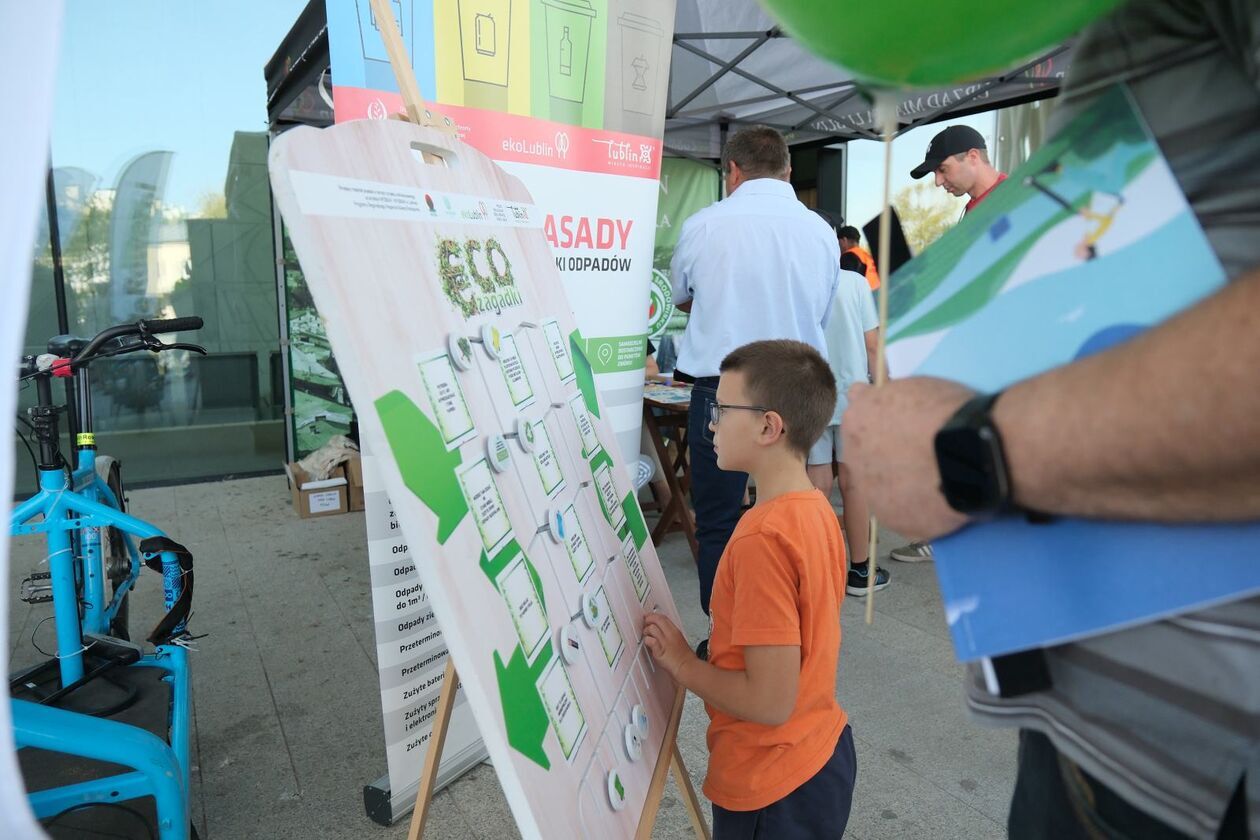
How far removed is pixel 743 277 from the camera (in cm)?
319

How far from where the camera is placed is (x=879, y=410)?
0.71 metres

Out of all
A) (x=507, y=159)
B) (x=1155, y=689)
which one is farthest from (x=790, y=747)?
(x=507, y=159)

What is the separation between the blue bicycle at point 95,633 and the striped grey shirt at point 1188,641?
1792mm

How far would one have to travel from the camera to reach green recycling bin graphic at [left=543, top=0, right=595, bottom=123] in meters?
2.47

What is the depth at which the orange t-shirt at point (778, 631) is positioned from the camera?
4.22 feet

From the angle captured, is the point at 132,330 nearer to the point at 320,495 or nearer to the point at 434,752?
the point at 434,752

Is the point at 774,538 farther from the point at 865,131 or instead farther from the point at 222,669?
the point at 865,131

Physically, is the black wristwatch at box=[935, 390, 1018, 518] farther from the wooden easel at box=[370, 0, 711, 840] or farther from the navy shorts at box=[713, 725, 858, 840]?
the navy shorts at box=[713, 725, 858, 840]

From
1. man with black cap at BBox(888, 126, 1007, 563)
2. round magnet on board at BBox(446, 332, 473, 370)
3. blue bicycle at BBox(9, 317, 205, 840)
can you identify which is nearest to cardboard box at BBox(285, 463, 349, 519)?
blue bicycle at BBox(9, 317, 205, 840)

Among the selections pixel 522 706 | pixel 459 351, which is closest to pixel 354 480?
pixel 459 351

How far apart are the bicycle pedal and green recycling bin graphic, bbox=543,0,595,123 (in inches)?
83.9

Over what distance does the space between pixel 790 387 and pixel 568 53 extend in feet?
4.88

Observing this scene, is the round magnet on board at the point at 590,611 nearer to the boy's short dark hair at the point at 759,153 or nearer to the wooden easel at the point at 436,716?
the wooden easel at the point at 436,716

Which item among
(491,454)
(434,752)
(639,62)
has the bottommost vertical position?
(434,752)
